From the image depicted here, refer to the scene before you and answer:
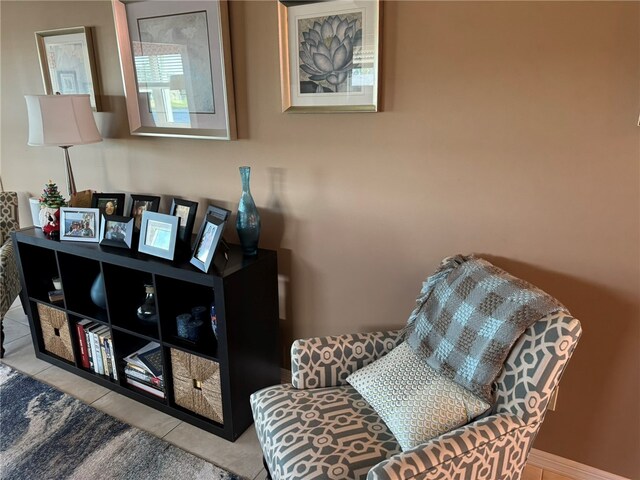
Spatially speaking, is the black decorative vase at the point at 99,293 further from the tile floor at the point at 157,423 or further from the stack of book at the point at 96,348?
the tile floor at the point at 157,423

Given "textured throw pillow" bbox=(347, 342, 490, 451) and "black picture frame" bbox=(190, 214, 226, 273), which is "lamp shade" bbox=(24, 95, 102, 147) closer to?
"black picture frame" bbox=(190, 214, 226, 273)

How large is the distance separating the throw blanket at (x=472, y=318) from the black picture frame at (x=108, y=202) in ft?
5.20

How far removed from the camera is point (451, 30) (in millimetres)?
1565

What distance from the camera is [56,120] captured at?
7.29 ft

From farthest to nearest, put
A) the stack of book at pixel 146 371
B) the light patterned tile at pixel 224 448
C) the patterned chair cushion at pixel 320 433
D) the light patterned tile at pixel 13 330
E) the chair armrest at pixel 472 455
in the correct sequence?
the light patterned tile at pixel 13 330, the stack of book at pixel 146 371, the light patterned tile at pixel 224 448, the patterned chair cushion at pixel 320 433, the chair armrest at pixel 472 455

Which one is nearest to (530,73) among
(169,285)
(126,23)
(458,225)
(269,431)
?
(458,225)

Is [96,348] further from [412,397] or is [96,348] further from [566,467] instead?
[566,467]

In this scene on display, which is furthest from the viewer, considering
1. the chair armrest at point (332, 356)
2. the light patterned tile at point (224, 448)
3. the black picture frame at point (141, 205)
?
the black picture frame at point (141, 205)

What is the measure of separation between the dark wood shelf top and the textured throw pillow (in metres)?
0.67

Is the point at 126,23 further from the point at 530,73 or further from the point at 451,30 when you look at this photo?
the point at 530,73

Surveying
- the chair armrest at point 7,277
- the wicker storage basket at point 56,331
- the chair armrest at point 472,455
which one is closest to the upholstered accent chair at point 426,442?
the chair armrest at point 472,455

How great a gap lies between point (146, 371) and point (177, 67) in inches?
56.6

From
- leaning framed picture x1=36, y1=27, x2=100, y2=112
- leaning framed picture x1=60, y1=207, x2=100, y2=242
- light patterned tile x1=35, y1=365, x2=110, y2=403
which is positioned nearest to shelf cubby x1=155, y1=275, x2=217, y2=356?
leaning framed picture x1=60, y1=207, x2=100, y2=242

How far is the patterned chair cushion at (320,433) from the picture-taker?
1.30m
